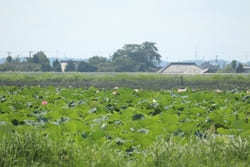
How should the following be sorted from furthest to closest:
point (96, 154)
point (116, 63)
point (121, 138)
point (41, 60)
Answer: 1. point (41, 60)
2. point (116, 63)
3. point (121, 138)
4. point (96, 154)

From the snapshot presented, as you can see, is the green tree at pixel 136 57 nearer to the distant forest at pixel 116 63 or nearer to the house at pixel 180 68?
the distant forest at pixel 116 63

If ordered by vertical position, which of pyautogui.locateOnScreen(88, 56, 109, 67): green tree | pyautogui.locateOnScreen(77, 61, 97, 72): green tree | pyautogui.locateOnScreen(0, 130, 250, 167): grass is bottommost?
pyautogui.locateOnScreen(0, 130, 250, 167): grass

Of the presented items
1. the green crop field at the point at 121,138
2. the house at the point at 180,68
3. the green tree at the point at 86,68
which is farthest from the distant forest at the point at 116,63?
the green crop field at the point at 121,138

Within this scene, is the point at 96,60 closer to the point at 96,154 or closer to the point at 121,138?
the point at 121,138

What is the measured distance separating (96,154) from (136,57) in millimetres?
53318

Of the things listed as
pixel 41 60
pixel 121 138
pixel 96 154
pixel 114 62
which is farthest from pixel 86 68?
pixel 96 154

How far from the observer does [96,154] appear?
520 centimetres

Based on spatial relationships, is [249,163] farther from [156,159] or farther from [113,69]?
[113,69]

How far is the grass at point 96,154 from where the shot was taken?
5156 mm

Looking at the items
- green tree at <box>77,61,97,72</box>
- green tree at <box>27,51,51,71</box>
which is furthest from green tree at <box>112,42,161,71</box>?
green tree at <box>27,51,51,71</box>

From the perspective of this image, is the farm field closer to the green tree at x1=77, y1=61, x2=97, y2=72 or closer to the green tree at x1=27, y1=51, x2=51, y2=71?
the green tree at x1=77, y1=61, x2=97, y2=72

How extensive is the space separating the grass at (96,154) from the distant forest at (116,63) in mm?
45736

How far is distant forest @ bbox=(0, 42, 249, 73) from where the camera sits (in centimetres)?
5215

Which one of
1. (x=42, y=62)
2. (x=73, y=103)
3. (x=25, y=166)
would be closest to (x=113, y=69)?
(x=42, y=62)
